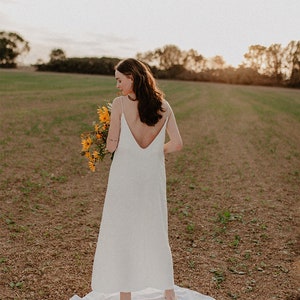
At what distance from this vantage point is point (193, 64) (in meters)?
112

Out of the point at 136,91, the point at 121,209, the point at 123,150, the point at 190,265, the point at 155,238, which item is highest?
the point at 136,91

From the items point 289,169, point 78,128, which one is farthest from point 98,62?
point 289,169

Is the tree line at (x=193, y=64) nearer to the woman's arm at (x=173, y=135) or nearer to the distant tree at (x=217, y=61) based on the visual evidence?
the distant tree at (x=217, y=61)

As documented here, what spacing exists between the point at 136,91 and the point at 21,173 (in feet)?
24.7

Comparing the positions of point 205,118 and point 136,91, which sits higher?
point 136,91

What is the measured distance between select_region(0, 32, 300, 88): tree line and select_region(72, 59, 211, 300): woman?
2682 inches

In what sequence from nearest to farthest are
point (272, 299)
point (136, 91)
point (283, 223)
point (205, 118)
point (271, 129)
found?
point (136, 91)
point (272, 299)
point (283, 223)
point (271, 129)
point (205, 118)

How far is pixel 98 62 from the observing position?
260ft

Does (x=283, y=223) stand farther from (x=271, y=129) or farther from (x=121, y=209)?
(x=271, y=129)

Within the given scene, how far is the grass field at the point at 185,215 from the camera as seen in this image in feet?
18.2

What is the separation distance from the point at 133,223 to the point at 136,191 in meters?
0.35

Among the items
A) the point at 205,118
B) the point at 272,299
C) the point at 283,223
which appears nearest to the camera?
the point at 272,299

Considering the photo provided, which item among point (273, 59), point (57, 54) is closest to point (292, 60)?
point (273, 59)

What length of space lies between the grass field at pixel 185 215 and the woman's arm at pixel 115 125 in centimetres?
220
